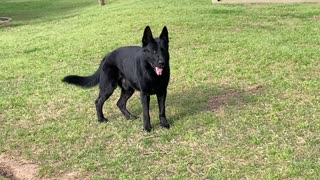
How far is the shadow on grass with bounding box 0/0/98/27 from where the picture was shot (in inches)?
891

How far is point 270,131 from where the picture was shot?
584cm

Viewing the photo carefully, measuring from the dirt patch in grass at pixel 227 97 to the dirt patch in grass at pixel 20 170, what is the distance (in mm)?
2407

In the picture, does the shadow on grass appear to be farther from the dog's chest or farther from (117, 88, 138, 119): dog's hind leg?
the dog's chest

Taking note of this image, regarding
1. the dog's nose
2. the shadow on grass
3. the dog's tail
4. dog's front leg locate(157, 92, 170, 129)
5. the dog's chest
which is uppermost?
the dog's nose

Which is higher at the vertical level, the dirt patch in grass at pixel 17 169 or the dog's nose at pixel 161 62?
the dog's nose at pixel 161 62

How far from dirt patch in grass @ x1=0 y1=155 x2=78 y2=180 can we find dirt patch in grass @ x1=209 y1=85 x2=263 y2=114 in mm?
2407

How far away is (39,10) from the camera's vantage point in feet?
87.5

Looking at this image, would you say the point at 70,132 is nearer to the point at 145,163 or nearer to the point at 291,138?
the point at 145,163

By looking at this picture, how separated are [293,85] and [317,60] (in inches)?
70.4

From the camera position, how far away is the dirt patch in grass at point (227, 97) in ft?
22.7

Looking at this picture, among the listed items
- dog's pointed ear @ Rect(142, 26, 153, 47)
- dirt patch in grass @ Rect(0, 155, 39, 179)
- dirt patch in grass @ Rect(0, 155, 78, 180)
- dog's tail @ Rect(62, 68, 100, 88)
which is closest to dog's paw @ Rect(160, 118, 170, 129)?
dog's pointed ear @ Rect(142, 26, 153, 47)

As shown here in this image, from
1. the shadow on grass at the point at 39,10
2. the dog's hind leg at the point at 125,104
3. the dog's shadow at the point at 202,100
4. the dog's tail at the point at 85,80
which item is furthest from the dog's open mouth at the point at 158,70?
the shadow on grass at the point at 39,10

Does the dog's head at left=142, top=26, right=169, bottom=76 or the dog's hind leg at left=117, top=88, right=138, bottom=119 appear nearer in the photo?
the dog's head at left=142, top=26, right=169, bottom=76

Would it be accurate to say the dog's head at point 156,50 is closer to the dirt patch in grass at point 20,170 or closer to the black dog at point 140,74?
the black dog at point 140,74
